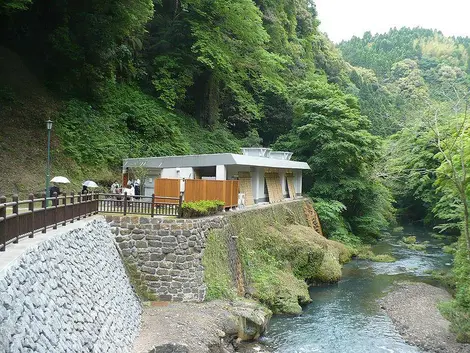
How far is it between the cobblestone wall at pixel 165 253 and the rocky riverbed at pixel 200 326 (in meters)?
0.58

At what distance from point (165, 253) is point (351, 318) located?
28.1 ft

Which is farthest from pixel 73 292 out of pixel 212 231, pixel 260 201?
pixel 260 201

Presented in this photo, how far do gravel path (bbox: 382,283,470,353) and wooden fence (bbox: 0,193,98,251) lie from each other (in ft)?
41.7

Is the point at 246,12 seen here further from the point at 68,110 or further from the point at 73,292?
the point at 73,292

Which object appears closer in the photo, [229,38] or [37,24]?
[37,24]

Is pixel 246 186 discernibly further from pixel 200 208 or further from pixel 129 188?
pixel 200 208

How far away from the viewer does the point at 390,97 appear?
246 ft

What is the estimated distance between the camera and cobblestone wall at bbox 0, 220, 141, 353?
696 centimetres

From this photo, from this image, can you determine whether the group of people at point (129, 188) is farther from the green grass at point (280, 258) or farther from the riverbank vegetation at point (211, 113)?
the green grass at point (280, 258)

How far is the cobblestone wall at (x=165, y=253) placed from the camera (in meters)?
15.9

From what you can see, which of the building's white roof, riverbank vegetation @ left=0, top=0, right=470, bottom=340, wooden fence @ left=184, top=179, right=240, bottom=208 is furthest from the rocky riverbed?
the building's white roof

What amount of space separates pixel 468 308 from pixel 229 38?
24.8 meters

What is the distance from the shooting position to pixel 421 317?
61.5 ft

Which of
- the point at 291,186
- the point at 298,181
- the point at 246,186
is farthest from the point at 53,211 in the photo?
the point at 298,181
